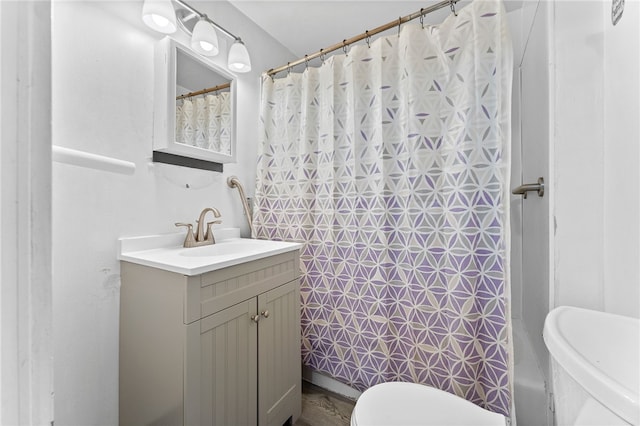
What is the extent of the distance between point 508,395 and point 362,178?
1.09 meters

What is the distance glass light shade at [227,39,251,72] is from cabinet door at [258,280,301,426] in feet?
4.13

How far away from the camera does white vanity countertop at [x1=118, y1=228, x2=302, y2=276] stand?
895mm

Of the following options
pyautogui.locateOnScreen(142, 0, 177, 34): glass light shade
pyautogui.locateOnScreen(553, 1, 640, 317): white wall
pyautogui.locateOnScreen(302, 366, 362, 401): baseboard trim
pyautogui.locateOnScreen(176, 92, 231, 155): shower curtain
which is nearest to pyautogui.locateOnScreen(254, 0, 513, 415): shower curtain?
pyautogui.locateOnScreen(302, 366, 362, 401): baseboard trim

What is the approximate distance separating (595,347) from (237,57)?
1826mm

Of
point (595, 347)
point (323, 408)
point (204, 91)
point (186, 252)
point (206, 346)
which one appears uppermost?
point (204, 91)

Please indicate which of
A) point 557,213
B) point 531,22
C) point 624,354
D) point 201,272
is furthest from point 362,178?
point 531,22

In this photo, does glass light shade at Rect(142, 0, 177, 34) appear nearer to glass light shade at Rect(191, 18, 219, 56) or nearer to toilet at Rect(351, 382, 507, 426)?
glass light shade at Rect(191, 18, 219, 56)

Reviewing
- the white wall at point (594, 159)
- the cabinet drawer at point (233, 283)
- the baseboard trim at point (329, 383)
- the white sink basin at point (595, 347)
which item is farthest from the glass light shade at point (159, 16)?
the baseboard trim at point (329, 383)

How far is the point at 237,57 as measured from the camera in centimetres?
151

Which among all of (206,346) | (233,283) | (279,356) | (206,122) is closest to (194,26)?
(206,122)

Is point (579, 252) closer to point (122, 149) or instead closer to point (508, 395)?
point (508, 395)

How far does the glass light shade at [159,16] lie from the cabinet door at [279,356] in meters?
1.27

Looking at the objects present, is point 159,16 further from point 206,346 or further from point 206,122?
point 206,346

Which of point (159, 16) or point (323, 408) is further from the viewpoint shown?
point (323, 408)
